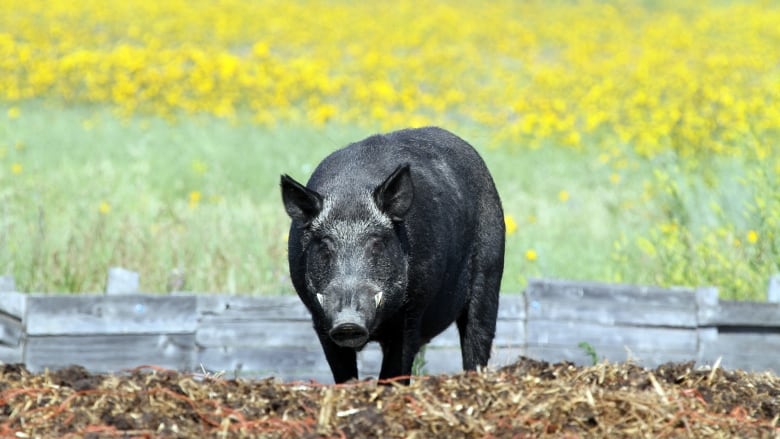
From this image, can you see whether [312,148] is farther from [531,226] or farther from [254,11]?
[254,11]

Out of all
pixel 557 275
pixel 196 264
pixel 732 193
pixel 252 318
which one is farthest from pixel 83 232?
pixel 732 193

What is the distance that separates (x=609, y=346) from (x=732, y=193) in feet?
13.3

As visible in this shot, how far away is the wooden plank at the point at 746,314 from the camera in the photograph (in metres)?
8.16

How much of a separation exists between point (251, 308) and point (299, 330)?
0.34 m

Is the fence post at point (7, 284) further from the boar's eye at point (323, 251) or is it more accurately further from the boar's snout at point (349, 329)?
the boar's snout at point (349, 329)

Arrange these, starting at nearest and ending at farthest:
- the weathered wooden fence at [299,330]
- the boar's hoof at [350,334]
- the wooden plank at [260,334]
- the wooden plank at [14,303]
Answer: the boar's hoof at [350,334]
the wooden plank at [14,303]
the weathered wooden fence at [299,330]
the wooden plank at [260,334]

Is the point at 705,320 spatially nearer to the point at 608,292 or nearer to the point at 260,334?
the point at 608,292

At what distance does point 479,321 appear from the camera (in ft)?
21.5

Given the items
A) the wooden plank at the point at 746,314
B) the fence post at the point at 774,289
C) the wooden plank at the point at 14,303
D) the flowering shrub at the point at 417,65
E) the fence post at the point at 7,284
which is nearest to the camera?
the wooden plank at the point at 14,303

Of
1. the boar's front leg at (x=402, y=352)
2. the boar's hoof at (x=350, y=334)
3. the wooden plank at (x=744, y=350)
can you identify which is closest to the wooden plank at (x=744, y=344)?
the wooden plank at (x=744, y=350)

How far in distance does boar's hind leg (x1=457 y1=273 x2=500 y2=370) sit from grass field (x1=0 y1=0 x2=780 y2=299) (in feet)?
9.00

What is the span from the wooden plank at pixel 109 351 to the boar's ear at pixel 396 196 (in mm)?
2938

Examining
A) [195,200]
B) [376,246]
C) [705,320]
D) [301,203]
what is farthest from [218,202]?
[376,246]

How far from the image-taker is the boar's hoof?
4.75m
